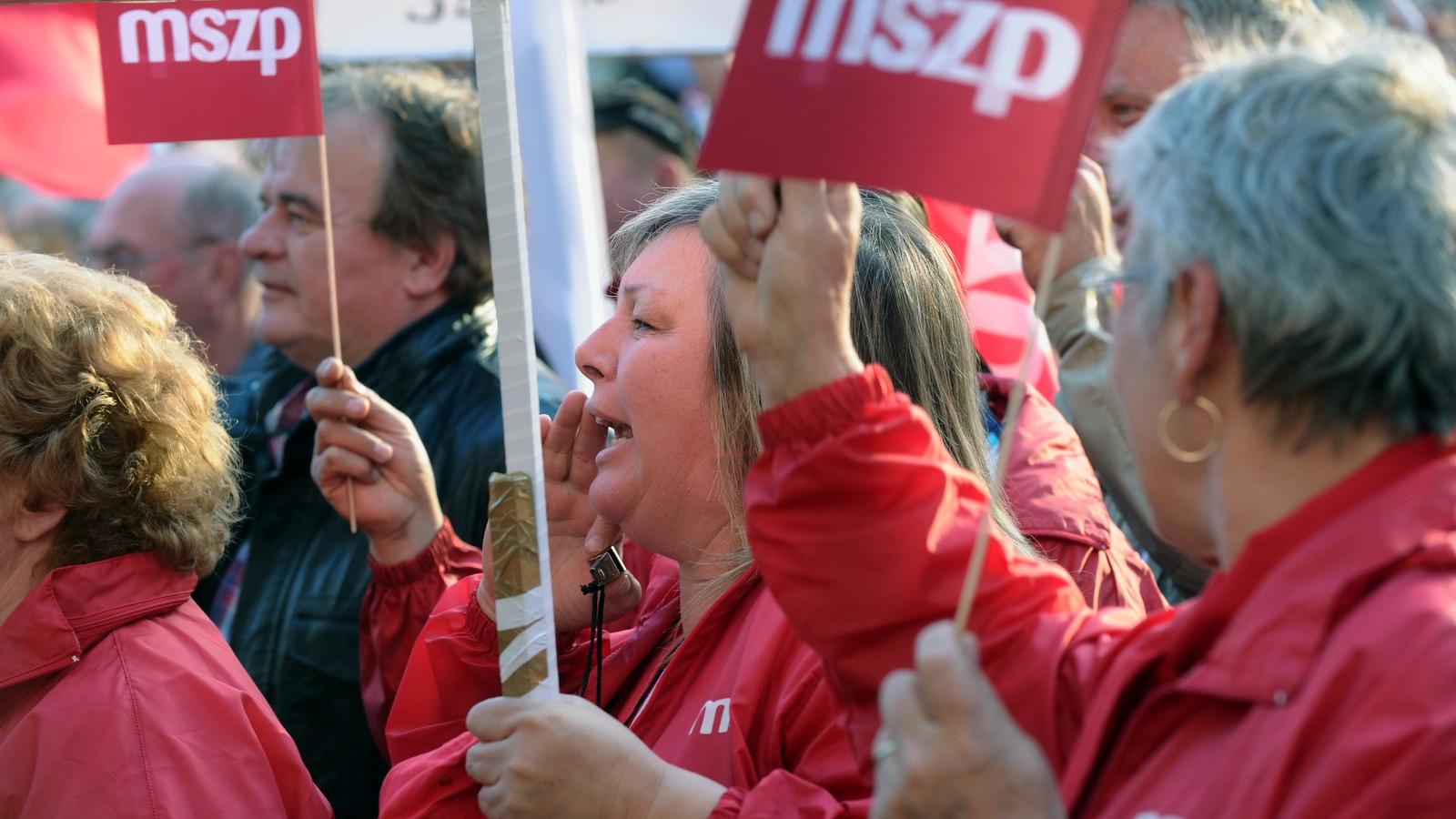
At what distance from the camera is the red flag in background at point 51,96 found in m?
5.98

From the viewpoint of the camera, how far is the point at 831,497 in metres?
1.76

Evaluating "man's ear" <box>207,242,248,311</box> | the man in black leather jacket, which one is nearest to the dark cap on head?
"man's ear" <box>207,242,248,311</box>

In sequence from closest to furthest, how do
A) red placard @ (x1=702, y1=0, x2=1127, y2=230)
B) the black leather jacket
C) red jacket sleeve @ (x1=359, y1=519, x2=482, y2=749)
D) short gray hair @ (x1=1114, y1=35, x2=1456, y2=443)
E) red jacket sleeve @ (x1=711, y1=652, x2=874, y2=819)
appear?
short gray hair @ (x1=1114, y1=35, x2=1456, y2=443) → red placard @ (x1=702, y1=0, x2=1127, y2=230) → red jacket sleeve @ (x1=711, y1=652, x2=874, y2=819) → red jacket sleeve @ (x1=359, y1=519, x2=482, y2=749) → the black leather jacket

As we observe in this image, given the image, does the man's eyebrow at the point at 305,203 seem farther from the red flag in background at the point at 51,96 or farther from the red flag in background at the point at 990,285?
the red flag in background at the point at 51,96

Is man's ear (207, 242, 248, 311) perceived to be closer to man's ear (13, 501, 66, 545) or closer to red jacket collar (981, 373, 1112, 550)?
man's ear (13, 501, 66, 545)

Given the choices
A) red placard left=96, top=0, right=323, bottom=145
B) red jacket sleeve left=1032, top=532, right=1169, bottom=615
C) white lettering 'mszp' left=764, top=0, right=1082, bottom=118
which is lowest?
red jacket sleeve left=1032, top=532, right=1169, bottom=615

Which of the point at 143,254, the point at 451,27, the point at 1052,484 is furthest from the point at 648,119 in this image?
the point at 1052,484

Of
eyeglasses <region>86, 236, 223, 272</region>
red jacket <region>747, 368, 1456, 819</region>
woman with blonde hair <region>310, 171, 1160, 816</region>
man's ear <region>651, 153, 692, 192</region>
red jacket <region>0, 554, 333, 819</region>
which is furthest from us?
man's ear <region>651, 153, 692, 192</region>

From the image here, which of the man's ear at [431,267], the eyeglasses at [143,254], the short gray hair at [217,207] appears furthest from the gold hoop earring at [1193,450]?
the eyeglasses at [143,254]

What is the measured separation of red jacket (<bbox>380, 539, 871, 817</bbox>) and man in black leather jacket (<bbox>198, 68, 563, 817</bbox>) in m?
0.90

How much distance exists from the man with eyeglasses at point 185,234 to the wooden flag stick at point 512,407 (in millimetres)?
3985

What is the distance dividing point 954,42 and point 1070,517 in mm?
1167

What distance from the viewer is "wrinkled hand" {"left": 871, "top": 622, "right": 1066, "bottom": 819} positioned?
4.89 feet

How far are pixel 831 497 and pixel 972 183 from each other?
357 mm
